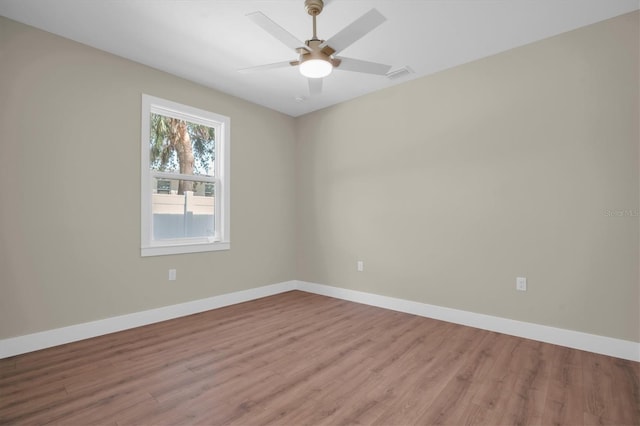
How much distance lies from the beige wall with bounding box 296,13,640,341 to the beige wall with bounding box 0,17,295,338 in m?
2.15

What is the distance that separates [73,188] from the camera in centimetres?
285

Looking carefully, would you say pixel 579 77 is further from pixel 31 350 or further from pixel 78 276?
pixel 31 350

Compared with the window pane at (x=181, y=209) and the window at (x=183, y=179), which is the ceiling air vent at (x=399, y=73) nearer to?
the window at (x=183, y=179)

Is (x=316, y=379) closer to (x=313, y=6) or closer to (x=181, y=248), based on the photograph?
(x=181, y=248)

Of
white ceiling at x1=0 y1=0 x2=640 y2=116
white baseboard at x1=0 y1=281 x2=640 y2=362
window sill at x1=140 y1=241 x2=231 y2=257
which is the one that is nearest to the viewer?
white ceiling at x1=0 y1=0 x2=640 y2=116

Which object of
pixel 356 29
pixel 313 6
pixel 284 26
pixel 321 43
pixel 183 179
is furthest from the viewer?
pixel 183 179

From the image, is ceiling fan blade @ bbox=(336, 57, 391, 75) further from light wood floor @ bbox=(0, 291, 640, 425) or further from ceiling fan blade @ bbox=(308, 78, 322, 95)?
light wood floor @ bbox=(0, 291, 640, 425)

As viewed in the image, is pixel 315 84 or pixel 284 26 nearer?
pixel 315 84

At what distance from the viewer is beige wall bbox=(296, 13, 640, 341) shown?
2.51m

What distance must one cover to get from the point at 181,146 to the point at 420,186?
9.42 ft

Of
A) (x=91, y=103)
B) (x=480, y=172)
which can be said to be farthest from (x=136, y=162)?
(x=480, y=172)

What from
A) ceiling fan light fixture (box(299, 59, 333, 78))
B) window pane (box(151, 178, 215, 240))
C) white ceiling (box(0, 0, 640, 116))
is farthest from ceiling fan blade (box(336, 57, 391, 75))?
window pane (box(151, 178, 215, 240))

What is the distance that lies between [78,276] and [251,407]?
7.06ft

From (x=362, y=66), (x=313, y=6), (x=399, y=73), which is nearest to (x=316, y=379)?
(x=362, y=66)
